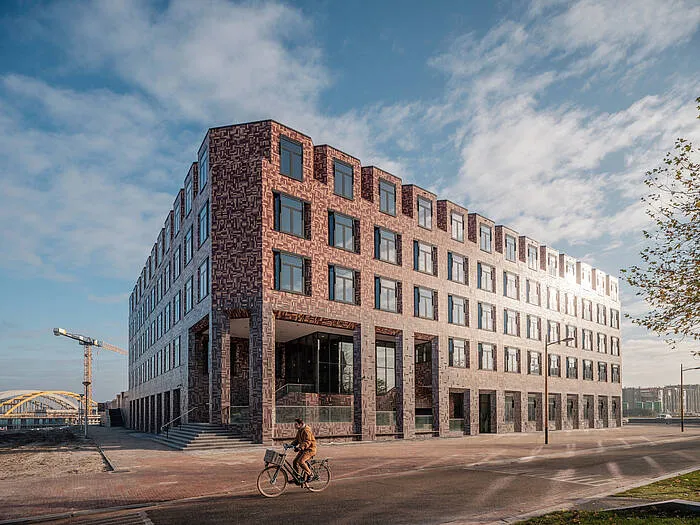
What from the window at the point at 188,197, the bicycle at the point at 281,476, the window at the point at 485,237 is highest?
the window at the point at 188,197

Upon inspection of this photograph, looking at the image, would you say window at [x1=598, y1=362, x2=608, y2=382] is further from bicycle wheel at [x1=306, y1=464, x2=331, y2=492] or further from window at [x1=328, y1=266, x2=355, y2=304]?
bicycle wheel at [x1=306, y1=464, x2=331, y2=492]

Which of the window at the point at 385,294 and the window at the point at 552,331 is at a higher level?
the window at the point at 385,294

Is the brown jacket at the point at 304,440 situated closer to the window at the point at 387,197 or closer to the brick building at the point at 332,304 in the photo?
the brick building at the point at 332,304

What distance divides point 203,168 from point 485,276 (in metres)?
30.1

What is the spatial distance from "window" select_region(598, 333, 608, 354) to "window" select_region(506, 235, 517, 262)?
2603 cm

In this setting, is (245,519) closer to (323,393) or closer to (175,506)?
(175,506)

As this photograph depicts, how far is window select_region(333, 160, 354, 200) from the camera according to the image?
43.5 metres

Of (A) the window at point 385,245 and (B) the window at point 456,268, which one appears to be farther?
(B) the window at point 456,268

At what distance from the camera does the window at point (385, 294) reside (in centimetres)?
4606

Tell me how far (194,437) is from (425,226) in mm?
25914

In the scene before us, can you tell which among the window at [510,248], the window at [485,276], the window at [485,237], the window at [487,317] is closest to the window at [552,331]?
the window at [510,248]

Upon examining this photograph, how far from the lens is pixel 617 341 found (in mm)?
89188

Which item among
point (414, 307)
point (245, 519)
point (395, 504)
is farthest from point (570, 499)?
point (414, 307)

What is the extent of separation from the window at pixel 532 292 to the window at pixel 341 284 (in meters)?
29.9
